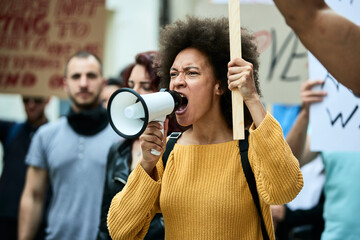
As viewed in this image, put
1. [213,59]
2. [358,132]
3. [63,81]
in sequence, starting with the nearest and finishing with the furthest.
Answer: [213,59]
[358,132]
[63,81]

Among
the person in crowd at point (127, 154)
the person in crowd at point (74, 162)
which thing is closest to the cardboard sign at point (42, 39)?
the person in crowd at point (74, 162)

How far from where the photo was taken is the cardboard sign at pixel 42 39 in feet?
14.1

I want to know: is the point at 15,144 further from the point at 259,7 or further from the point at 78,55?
the point at 259,7

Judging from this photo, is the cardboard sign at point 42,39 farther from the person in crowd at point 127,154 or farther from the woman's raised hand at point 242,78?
the woman's raised hand at point 242,78

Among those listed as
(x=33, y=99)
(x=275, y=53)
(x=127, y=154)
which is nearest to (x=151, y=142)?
(x=127, y=154)

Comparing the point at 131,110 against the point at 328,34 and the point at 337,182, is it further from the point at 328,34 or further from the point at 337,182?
the point at 337,182

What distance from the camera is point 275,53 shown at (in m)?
3.43

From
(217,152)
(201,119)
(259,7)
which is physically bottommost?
(217,152)

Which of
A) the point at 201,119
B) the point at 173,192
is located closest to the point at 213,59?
the point at 201,119

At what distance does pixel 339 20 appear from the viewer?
128 cm

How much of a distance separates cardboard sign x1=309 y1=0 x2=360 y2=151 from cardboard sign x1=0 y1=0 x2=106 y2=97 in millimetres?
2335

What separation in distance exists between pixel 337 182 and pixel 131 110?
66.2 inches

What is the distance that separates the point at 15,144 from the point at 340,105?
2.98 meters

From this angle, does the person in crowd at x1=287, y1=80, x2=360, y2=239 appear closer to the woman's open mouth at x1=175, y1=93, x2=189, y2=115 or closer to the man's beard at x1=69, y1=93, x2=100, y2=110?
the woman's open mouth at x1=175, y1=93, x2=189, y2=115
